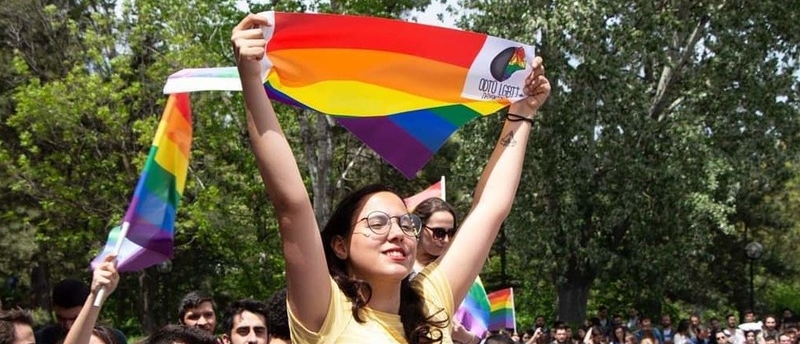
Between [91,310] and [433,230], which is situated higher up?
[433,230]

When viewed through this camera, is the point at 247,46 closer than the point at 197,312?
Yes

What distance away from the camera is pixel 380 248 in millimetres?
3270

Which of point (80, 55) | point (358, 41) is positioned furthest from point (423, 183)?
point (358, 41)

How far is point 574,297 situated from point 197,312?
813 inches

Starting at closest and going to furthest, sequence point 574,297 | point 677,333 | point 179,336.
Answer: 1. point 179,336
2. point 677,333
3. point 574,297

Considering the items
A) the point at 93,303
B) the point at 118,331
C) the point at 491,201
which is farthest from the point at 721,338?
the point at 491,201

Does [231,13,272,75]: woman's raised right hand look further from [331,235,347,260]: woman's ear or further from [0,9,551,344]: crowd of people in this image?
[331,235,347,260]: woman's ear

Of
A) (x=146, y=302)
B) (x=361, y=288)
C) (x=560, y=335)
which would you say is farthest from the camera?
(x=146, y=302)

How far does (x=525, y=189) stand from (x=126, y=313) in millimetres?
22250

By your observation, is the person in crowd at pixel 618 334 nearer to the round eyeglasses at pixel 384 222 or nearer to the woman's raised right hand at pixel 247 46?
the round eyeglasses at pixel 384 222

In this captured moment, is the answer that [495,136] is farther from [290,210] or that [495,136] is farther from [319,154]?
[290,210]

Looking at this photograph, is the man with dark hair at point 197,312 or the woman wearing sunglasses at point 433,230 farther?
the man with dark hair at point 197,312

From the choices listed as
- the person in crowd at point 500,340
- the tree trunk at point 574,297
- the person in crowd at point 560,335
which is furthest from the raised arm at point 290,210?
the tree trunk at point 574,297

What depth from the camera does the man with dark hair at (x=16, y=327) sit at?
568 cm
